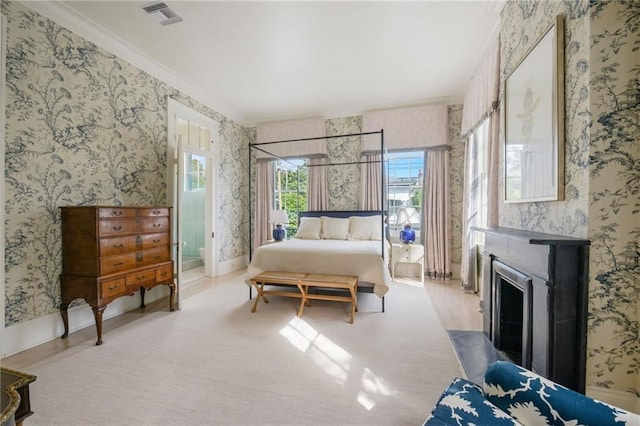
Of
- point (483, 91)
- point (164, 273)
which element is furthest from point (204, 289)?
point (483, 91)

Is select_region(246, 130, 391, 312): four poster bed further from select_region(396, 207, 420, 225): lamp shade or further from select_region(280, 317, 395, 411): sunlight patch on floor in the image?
select_region(396, 207, 420, 225): lamp shade

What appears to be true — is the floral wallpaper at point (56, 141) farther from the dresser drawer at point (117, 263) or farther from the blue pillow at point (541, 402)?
the blue pillow at point (541, 402)

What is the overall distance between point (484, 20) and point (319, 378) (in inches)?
140

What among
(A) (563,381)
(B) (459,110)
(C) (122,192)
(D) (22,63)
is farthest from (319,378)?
(B) (459,110)

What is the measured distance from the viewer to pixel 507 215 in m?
2.31

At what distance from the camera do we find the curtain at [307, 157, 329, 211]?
5.06 metres

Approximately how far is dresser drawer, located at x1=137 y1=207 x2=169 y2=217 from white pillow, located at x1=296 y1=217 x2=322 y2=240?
6.82 ft

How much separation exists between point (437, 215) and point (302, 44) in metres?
3.30

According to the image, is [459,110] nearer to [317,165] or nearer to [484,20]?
[484,20]

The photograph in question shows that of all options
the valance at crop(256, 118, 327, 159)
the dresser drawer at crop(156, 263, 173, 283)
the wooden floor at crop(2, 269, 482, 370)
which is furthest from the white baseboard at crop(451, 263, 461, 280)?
the dresser drawer at crop(156, 263, 173, 283)

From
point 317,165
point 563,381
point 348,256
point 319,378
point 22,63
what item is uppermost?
point 22,63

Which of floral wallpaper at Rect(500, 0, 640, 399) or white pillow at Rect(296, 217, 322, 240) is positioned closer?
floral wallpaper at Rect(500, 0, 640, 399)

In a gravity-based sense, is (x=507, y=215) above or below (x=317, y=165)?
below

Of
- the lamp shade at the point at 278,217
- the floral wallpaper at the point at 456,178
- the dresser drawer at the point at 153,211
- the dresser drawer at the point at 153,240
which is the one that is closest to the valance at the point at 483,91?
the floral wallpaper at the point at 456,178
